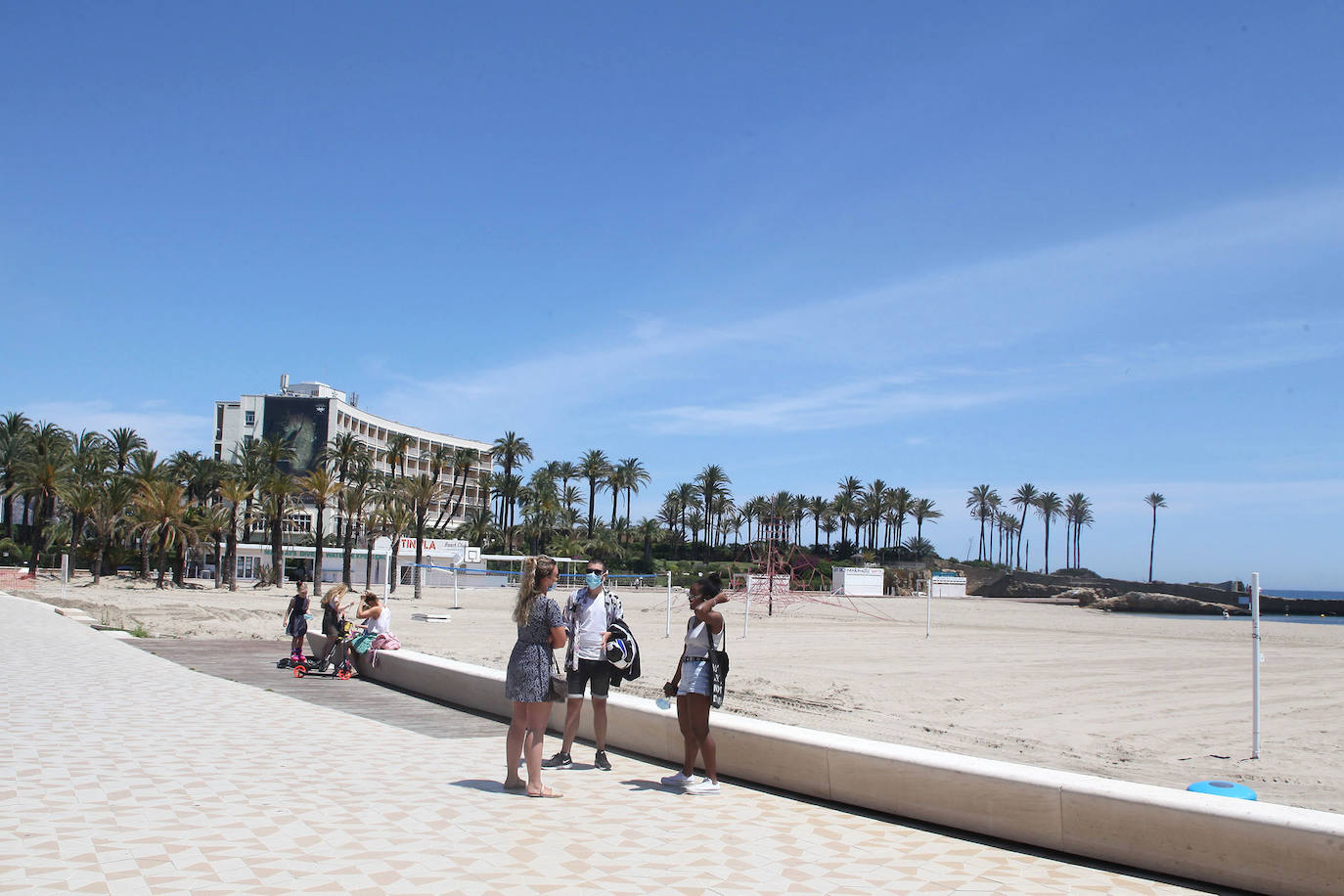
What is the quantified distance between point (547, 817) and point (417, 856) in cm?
116

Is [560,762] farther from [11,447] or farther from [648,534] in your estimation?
[648,534]

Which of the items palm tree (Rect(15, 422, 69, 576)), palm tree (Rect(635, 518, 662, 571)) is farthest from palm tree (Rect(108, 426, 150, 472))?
palm tree (Rect(635, 518, 662, 571))

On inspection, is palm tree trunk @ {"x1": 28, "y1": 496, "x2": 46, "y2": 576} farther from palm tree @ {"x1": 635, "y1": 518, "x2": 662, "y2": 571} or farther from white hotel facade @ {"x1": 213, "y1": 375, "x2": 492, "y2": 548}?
palm tree @ {"x1": 635, "y1": 518, "x2": 662, "y2": 571}

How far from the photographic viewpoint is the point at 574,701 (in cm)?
777

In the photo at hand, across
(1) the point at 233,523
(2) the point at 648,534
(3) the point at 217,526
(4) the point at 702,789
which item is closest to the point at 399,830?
(4) the point at 702,789

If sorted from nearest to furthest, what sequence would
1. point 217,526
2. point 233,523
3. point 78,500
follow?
point 233,523
point 78,500
point 217,526

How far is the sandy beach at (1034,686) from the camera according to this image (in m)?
10.1

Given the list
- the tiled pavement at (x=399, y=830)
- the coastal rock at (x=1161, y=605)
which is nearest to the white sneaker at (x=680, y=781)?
the tiled pavement at (x=399, y=830)

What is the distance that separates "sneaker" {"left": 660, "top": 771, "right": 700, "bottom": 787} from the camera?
693 centimetres

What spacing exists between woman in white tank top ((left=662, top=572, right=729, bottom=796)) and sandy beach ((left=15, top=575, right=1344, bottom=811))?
4.25 metres

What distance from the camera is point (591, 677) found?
775 cm

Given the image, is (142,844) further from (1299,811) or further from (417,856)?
(1299,811)

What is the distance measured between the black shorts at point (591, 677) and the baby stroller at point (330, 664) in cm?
718

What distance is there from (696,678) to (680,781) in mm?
848
